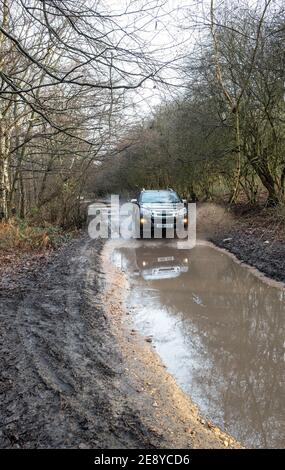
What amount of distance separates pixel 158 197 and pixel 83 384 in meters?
12.6

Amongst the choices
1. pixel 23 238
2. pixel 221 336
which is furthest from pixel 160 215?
pixel 221 336

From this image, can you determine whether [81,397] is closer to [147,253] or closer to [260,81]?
[147,253]

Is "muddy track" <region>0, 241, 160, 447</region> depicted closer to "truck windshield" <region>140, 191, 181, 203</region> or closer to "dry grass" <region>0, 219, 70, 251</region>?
"dry grass" <region>0, 219, 70, 251</region>

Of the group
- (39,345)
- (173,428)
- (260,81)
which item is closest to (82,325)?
(39,345)

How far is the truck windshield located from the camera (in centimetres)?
1641

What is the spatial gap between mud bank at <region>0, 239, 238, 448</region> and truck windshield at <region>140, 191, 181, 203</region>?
8.85m

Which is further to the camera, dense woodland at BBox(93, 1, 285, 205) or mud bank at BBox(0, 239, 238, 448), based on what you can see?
dense woodland at BBox(93, 1, 285, 205)

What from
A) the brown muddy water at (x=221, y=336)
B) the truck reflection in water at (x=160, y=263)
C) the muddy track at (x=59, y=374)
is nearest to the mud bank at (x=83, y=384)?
the muddy track at (x=59, y=374)

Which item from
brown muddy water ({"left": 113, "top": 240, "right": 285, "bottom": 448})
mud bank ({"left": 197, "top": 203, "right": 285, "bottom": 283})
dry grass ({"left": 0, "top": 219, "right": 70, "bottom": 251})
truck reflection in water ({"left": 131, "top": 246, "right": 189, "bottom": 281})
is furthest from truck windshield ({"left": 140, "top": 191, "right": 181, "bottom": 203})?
brown muddy water ({"left": 113, "top": 240, "right": 285, "bottom": 448})

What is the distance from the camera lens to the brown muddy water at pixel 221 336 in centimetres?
427

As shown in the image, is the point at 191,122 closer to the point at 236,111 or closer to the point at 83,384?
the point at 236,111

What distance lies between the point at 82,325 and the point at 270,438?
3.30 m

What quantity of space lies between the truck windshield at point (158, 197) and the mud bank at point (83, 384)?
8.85 meters

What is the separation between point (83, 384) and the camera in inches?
176
